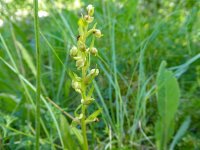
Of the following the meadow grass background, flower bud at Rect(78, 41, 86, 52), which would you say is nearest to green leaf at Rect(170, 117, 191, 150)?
the meadow grass background

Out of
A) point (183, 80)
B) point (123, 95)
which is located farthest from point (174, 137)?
point (183, 80)

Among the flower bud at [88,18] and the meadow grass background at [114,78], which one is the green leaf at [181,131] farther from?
the flower bud at [88,18]

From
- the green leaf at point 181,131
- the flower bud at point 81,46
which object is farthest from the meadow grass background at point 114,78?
the flower bud at point 81,46

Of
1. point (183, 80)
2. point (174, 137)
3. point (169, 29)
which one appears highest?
point (169, 29)

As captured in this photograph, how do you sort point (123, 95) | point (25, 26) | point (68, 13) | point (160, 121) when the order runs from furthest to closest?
1. point (25, 26)
2. point (68, 13)
3. point (123, 95)
4. point (160, 121)

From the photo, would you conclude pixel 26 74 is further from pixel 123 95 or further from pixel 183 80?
pixel 183 80

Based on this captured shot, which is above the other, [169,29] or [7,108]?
[169,29]
